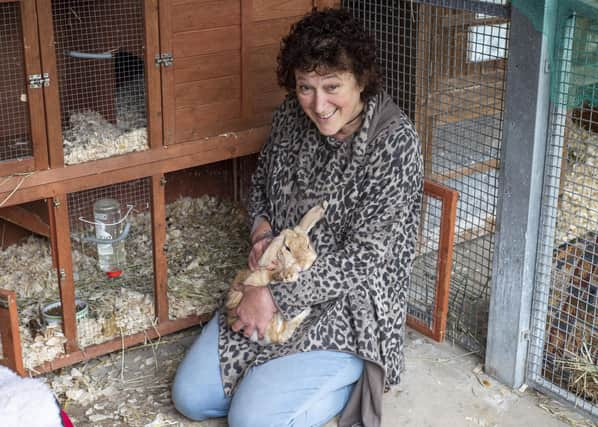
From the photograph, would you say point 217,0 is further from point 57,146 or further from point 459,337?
point 459,337

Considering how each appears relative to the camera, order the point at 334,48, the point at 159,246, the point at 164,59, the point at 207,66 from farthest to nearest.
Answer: the point at 159,246 < the point at 207,66 < the point at 164,59 < the point at 334,48

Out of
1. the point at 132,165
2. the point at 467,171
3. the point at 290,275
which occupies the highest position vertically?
the point at 132,165

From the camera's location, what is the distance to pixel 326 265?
2.40 meters

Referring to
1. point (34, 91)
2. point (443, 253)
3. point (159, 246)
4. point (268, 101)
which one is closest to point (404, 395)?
point (443, 253)

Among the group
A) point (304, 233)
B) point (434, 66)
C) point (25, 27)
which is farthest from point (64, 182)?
point (434, 66)

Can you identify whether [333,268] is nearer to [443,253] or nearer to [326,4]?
[443,253]

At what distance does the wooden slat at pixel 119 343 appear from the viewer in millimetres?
2730

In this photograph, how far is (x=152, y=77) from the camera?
2.63 m

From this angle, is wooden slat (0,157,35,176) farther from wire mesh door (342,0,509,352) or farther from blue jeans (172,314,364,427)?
wire mesh door (342,0,509,352)

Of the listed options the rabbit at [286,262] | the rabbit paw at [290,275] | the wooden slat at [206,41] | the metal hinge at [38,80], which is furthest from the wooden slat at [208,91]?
the rabbit paw at [290,275]

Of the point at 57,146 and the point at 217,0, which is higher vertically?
the point at 217,0

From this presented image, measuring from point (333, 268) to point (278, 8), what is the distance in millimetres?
1008

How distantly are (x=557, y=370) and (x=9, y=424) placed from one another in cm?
178

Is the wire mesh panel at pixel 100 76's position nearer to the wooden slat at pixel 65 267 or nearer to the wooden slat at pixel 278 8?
the wooden slat at pixel 65 267
